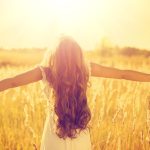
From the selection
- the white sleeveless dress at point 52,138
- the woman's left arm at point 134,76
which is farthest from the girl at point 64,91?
the woman's left arm at point 134,76

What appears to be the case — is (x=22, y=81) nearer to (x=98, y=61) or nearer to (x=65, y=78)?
(x=65, y=78)

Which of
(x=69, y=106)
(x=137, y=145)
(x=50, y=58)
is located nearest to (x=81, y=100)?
(x=69, y=106)

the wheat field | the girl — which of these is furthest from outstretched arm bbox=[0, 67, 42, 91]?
the wheat field

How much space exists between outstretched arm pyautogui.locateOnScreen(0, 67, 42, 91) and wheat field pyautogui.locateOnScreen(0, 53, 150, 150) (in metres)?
0.27

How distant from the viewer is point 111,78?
8.41 ft

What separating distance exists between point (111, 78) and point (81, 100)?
15.2 inches

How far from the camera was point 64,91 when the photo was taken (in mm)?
2199

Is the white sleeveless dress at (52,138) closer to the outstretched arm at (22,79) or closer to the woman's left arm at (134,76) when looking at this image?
the outstretched arm at (22,79)

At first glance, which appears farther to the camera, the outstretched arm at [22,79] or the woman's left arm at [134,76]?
the woman's left arm at [134,76]

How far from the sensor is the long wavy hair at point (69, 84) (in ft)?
7.13

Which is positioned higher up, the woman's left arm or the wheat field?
the woman's left arm

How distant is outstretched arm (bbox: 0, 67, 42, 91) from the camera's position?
2.22 meters

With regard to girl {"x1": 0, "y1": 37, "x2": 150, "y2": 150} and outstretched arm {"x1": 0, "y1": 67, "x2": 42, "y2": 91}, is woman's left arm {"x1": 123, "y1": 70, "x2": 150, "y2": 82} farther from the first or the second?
outstretched arm {"x1": 0, "y1": 67, "x2": 42, "y2": 91}

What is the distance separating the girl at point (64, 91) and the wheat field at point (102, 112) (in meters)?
0.27
